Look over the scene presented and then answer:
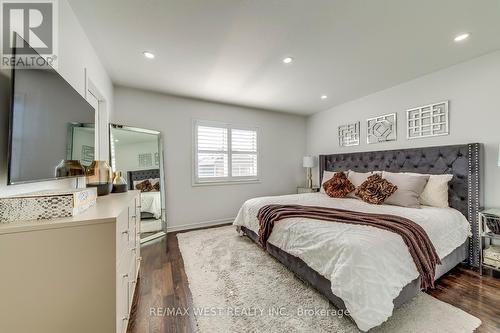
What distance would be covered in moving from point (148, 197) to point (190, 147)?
1.13m

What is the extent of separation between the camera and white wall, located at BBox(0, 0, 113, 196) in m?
0.91

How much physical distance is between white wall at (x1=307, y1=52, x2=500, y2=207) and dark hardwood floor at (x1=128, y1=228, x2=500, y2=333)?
0.99 m

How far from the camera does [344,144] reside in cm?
396

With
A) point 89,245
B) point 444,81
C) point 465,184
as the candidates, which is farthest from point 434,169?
point 89,245

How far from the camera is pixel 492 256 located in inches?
79.9

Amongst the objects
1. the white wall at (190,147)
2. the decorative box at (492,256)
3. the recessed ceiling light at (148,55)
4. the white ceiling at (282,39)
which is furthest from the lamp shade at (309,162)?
the recessed ceiling light at (148,55)

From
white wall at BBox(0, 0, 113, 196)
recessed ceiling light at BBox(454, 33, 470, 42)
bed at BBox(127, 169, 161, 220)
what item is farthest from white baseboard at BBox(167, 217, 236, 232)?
recessed ceiling light at BBox(454, 33, 470, 42)

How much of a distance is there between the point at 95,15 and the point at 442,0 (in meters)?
2.80

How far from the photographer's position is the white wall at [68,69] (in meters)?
0.91

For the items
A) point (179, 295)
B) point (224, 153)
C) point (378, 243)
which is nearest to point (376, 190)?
point (378, 243)

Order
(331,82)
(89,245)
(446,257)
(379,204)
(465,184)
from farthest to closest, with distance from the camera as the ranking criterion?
(331,82) < (379,204) < (465,184) < (446,257) < (89,245)

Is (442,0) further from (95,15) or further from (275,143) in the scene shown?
(275,143)

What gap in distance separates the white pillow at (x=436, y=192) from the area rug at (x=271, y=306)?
1175 millimetres

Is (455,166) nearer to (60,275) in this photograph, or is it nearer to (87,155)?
(60,275)
